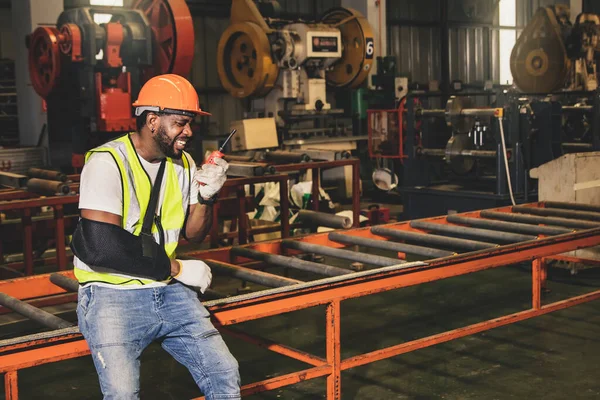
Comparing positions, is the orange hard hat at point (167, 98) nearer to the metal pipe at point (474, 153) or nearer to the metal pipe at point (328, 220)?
the metal pipe at point (328, 220)

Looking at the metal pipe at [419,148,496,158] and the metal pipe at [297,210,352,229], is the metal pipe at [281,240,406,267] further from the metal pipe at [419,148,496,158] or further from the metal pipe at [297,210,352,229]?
the metal pipe at [419,148,496,158]

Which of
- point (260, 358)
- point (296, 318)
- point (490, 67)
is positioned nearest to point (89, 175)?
point (260, 358)

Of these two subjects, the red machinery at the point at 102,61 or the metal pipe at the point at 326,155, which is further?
the red machinery at the point at 102,61

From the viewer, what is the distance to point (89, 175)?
106 inches

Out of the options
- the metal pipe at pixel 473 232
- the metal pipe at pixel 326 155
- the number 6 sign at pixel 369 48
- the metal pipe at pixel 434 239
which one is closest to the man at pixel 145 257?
the metal pipe at pixel 434 239

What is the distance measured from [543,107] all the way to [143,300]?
18.3ft

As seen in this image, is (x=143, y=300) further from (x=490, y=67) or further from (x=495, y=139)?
(x=490, y=67)

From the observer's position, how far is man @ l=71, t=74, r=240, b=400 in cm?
266

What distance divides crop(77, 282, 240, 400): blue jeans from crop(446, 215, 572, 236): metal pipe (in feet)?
8.69

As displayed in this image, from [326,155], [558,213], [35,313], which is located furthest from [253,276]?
[326,155]

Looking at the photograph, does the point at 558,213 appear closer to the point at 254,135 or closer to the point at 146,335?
the point at 146,335

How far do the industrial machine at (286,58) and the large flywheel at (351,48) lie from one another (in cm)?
1

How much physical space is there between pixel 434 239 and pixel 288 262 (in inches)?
40.0

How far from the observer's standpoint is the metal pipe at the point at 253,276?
3.70 meters
